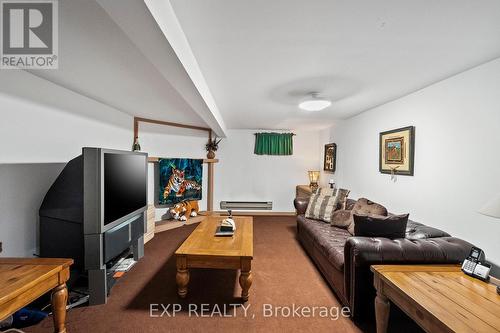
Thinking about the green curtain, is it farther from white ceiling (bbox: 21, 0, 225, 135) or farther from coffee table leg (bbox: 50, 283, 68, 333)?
coffee table leg (bbox: 50, 283, 68, 333)

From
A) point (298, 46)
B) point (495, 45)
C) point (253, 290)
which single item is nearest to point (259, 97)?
point (298, 46)

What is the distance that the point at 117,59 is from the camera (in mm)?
1734

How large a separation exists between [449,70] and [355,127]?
6.24 ft

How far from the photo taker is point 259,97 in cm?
284

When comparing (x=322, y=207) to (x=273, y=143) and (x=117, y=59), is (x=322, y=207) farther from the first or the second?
(x=117, y=59)

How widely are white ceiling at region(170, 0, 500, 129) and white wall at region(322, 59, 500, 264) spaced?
0.63 ft

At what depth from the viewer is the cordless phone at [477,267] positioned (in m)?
1.40

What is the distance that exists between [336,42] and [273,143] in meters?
3.91

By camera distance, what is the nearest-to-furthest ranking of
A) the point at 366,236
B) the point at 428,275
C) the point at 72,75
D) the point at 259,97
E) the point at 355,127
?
1. the point at 428,275
2. the point at 366,236
3. the point at 72,75
4. the point at 259,97
5. the point at 355,127

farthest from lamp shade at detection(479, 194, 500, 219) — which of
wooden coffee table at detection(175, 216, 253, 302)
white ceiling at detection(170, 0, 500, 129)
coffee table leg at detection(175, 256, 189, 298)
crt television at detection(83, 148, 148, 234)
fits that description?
crt television at detection(83, 148, 148, 234)

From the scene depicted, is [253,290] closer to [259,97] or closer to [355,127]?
[259,97]

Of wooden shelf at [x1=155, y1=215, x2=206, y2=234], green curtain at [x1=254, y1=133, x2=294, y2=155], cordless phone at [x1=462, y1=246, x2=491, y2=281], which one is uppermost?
green curtain at [x1=254, y1=133, x2=294, y2=155]

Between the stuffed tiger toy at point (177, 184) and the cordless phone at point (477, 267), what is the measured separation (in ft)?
13.8

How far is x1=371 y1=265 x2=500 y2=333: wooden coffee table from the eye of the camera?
3.46 feet
